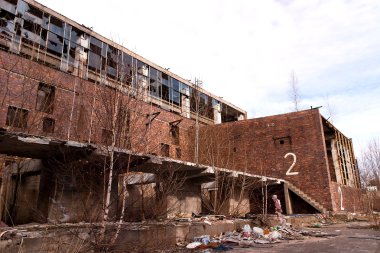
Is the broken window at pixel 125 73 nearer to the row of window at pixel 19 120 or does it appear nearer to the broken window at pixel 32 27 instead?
the row of window at pixel 19 120

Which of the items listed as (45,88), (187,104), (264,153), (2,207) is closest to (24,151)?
(2,207)

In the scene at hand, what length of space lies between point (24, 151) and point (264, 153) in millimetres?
18126

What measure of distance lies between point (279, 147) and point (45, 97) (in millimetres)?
16610

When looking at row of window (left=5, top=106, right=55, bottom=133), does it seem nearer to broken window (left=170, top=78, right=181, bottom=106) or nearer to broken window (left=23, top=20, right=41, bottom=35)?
broken window (left=23, top=20, right=41, bottom=35)

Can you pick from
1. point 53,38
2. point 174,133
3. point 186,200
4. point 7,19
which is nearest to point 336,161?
point 174,133

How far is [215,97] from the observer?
36969 mm

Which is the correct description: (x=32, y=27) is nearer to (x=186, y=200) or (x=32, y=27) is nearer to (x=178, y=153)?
(x=178, y=153)

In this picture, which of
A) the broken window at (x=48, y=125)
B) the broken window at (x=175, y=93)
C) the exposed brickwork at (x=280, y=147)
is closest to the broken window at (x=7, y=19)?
the broken window at (x=48, y=125)

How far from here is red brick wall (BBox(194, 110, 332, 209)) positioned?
73.1 feet

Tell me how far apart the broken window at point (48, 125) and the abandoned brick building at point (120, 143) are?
60 millimetres

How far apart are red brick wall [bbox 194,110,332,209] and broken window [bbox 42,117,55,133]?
10.2m

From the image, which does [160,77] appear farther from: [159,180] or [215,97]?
[159,180]


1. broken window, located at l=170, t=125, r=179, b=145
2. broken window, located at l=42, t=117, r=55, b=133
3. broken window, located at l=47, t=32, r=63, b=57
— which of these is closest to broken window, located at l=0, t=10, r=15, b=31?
broken window, located at l=47, t=32, r=63, b=57

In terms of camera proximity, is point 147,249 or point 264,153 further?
point 264,153
